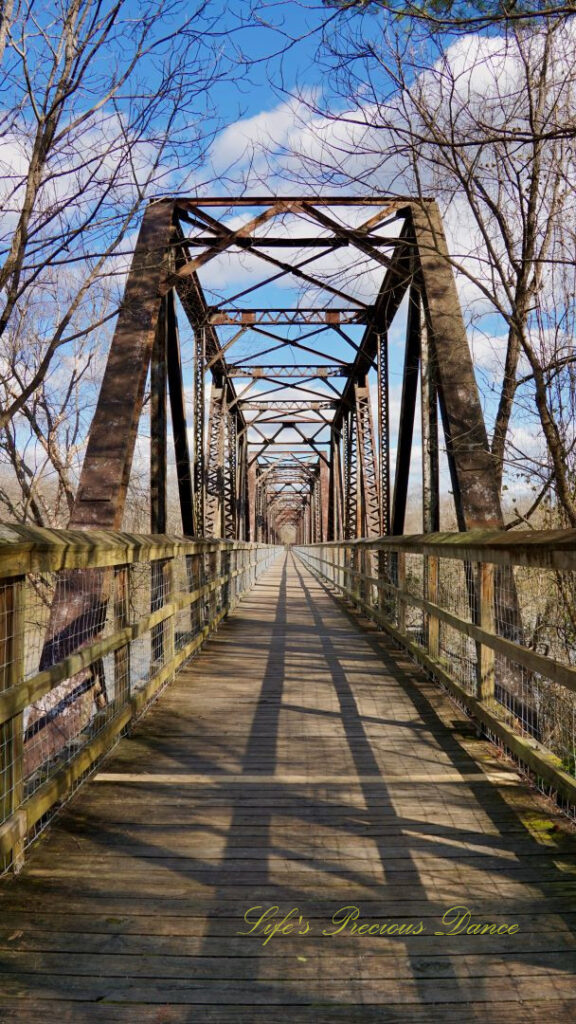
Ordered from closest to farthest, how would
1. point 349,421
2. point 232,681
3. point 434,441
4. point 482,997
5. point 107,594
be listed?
point 482,997 < point 107,594 < point 232,681 < point 434,441 < point 349,421

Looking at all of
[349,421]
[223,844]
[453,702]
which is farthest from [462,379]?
[349,421]

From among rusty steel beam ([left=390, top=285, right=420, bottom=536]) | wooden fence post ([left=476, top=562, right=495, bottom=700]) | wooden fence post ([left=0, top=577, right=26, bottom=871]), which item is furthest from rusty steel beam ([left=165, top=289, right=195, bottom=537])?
wooden fence post ([left=0, top=577, right=26, bottom=871])

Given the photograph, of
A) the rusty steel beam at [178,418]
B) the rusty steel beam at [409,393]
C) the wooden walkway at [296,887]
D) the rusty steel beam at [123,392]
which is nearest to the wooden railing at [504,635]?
the wooden walkway at [296,887]

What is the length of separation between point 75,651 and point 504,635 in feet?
8.69

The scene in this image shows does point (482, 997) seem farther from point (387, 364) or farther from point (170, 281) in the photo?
point (387, 364)

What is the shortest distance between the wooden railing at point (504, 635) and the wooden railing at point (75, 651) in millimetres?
1857

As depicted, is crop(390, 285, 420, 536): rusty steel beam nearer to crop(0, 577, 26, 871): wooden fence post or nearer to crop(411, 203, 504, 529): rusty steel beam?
crop(411, 203, 504, 529): rusty steel beam

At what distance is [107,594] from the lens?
5.16m

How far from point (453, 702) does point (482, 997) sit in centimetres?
Result: 328

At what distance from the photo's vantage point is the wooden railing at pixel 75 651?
2.60 meters

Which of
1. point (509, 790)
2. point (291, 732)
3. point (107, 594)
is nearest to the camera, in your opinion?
point (509, 790)

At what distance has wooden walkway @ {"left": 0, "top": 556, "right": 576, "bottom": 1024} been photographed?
198cm

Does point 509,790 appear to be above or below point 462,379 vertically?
below

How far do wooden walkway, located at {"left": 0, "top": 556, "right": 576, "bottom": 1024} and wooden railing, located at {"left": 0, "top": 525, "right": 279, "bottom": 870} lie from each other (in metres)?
0.18
